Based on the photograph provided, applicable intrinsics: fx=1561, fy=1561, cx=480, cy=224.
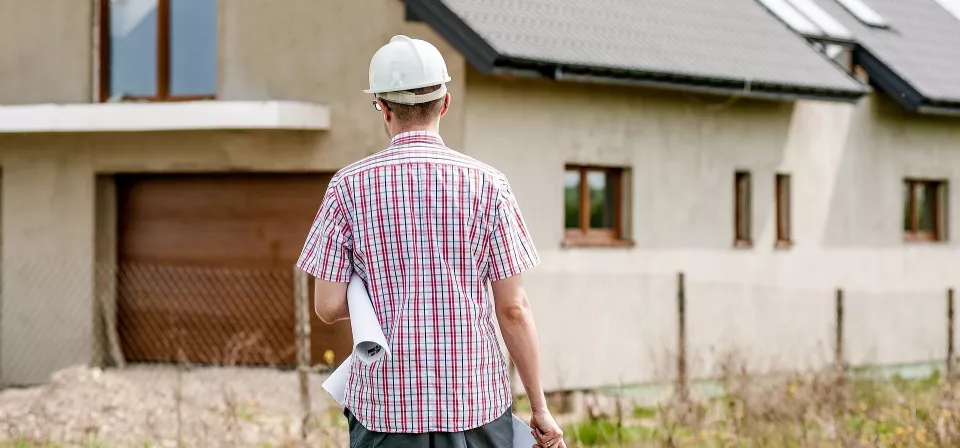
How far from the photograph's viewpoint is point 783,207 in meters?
15.7

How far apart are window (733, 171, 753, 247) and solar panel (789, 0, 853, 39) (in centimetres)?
203

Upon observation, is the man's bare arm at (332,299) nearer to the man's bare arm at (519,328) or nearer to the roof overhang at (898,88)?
the man's bare arm at (519,328)

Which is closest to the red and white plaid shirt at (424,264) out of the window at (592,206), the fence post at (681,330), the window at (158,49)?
the fence post at (681,330)

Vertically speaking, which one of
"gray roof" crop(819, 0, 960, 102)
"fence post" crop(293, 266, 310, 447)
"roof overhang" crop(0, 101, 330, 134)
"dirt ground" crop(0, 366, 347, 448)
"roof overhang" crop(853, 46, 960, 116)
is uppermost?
"gray roof" crop(819, 0, 960, 102)

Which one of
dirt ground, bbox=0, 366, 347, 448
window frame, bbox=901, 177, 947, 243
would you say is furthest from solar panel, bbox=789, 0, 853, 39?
dirt ground, bbox=0, 366, 347, 448

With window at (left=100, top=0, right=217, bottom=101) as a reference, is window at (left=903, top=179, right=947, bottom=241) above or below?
below

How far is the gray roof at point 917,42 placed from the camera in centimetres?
1634

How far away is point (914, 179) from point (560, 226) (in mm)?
5904

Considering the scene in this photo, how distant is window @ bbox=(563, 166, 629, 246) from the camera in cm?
1339

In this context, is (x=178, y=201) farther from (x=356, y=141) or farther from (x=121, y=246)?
(x=356, y=141)

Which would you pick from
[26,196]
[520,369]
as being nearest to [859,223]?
[26,196]

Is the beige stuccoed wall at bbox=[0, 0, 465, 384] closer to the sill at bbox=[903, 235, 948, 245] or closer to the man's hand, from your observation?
the sill at bbox=[903, 235, 948, 245]

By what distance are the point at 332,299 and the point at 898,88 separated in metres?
13.4

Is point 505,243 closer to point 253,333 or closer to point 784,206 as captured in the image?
point 253,333
